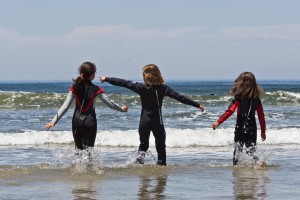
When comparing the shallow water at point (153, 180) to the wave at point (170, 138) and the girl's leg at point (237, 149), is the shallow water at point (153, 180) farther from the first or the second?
the wave at point (170, 138)

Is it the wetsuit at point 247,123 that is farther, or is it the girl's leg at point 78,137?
the wetsuit at point 247,123

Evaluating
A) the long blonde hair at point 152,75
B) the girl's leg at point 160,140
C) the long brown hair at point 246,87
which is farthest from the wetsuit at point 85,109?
the long brown hair at point 246,87

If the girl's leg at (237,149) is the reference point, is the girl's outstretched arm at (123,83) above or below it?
above

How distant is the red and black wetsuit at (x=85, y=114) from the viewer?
339 inches

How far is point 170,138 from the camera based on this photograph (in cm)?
1477

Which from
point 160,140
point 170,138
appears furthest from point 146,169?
point 170,138

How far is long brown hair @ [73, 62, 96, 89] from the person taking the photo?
8570 mm

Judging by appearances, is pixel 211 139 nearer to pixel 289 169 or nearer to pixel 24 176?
pixel 289 169

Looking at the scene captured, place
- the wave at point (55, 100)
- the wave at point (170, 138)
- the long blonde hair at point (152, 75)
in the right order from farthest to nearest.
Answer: the wave at point (55, 100)
the wave at point (170, 138)
the long blonde hair at point (152, 75)

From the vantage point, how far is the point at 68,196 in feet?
21.8

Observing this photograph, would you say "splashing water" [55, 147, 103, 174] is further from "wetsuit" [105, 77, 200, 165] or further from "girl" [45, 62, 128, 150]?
"wetsuit" [105, 77, 200, 165]

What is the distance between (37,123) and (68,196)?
14.2m

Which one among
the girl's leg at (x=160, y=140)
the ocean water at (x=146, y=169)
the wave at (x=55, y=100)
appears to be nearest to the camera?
the ocean water at (x=146, y=169)

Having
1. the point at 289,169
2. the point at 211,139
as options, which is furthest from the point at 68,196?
the point at 211,139
